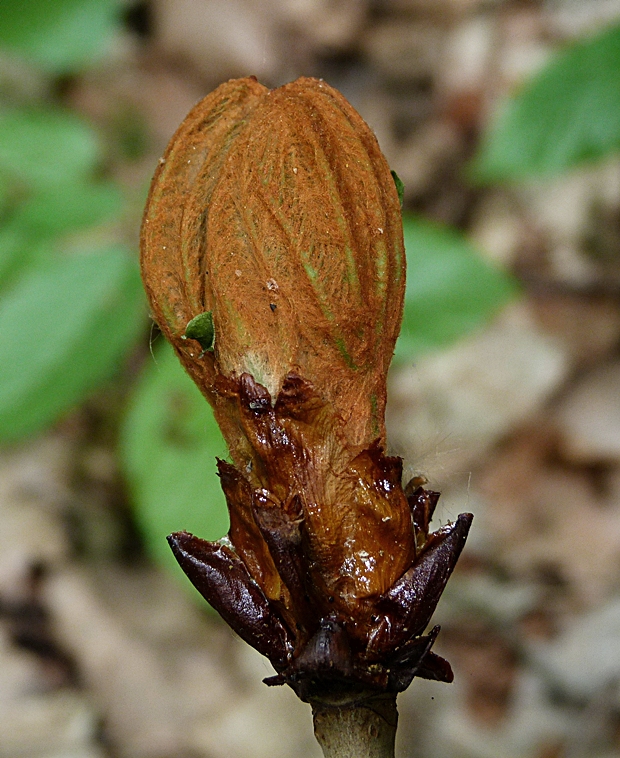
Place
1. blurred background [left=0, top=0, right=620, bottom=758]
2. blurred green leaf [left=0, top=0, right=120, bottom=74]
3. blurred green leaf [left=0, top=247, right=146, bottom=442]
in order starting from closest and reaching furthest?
blurred green leaf [left=0, top=247, right=146, bottom=442]
blurred background [left=0, top=0, right=620, bottom=758]
blurred green leaf [left=0, top=0, right=120, bottom=74]

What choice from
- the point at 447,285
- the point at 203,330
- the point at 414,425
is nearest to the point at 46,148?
the point at 447,285

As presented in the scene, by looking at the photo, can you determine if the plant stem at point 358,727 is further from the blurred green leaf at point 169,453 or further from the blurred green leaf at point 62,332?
the blurred green leaf at point 62,332

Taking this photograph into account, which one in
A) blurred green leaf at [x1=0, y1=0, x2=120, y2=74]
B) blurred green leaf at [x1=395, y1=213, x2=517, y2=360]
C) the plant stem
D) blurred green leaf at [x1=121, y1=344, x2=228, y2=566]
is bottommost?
the plant stem

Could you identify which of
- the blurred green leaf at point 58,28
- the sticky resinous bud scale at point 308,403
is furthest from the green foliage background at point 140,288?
the sticky resinous bud scale at point 308,403

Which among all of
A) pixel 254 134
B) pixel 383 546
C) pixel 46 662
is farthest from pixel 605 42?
pixel 46 662

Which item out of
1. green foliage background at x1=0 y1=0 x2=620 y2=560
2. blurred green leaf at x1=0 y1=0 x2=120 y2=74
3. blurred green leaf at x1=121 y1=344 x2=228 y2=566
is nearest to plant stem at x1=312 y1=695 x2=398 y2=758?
green foliage background at x1=0 y1=0 x2=620 y2=560

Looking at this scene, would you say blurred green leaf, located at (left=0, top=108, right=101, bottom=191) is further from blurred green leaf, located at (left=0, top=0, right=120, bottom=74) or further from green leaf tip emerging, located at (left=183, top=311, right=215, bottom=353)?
green leaf tip emerging, located at (left=183, top=311, right=215, bottom=353)

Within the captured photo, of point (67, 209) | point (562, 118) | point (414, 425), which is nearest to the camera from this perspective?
point (67, 209)

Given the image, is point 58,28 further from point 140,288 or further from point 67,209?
point 140,288
